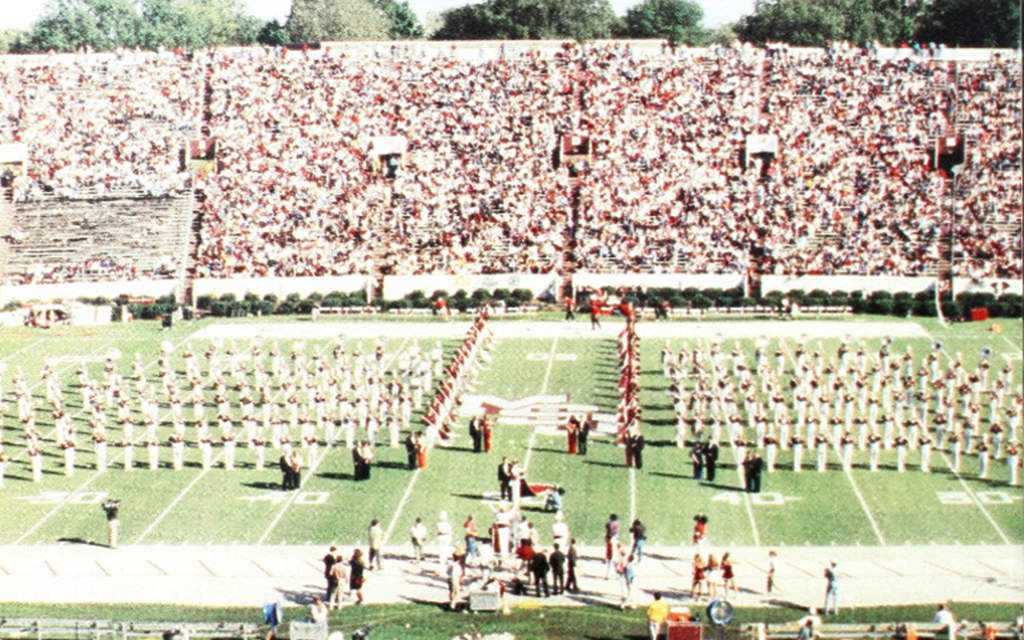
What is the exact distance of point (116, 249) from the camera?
5462 centimetres

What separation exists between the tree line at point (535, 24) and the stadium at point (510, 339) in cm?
1707

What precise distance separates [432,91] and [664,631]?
137ft

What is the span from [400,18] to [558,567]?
7922 cm

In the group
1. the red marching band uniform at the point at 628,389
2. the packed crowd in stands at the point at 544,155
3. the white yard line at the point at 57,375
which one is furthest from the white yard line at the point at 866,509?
the packed crowd in stands at the point at 544,155

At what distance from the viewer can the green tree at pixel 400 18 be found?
99438 millimetres

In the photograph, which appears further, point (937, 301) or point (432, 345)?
point (937, 301)

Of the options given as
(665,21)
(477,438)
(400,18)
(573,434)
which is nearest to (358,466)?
(477,438)

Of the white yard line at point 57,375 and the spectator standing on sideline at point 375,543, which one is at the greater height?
the white yard line at point 57,375

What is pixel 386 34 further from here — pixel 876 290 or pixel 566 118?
pixel 876 290

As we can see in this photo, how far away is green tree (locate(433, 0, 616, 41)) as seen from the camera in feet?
274

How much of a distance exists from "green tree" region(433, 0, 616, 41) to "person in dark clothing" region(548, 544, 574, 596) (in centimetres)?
6044

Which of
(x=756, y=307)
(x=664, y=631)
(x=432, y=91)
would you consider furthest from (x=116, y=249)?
Answer: (x=664, y=631)

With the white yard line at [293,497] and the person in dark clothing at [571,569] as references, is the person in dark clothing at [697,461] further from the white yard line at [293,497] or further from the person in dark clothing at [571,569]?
the white yard line at [293,497]

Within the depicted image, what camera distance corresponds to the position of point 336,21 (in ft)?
310
